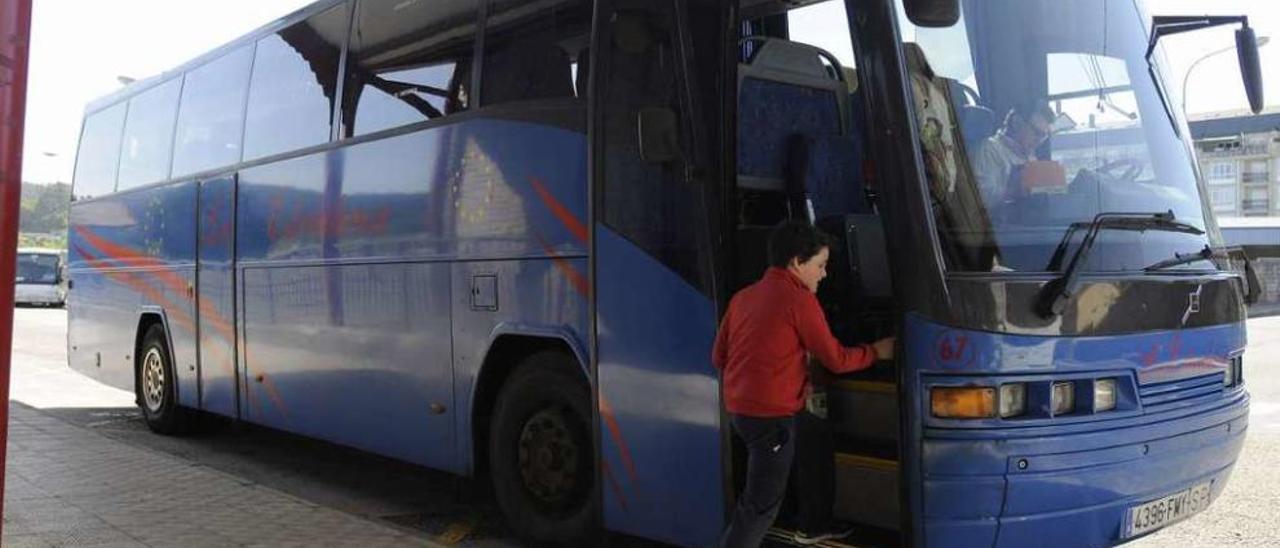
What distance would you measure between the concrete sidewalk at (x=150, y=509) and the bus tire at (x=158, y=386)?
1.76 meters

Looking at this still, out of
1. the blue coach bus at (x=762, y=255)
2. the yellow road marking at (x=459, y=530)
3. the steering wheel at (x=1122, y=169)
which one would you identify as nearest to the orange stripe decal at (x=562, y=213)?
the blue coach bus at (x=762, y=255)

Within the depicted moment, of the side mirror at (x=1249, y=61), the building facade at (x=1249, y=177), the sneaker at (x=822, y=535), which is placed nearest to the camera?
the sneaker at (x=822, y=535)

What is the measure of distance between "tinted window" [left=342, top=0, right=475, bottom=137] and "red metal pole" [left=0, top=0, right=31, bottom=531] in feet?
11.7

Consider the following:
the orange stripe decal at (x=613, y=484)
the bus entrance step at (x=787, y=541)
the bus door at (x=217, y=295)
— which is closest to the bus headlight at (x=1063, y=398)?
the bus entrance step at (x=787, y=541)

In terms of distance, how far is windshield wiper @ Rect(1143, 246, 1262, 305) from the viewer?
4570 mm

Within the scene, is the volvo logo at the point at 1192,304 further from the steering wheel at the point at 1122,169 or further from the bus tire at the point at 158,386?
the bus tire at the point at 158,386

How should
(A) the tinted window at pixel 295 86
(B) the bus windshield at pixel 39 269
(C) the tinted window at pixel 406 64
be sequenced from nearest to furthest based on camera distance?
(C) the tinted window at pixel 406 64 < (A) the tinted window at pixel 295 86 < (B) the bus windshield at pixel 39 269

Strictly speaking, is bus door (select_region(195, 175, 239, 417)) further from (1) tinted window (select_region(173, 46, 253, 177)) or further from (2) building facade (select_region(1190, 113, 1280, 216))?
(2) building facade (select_region(1190, 113, 1280, 216))

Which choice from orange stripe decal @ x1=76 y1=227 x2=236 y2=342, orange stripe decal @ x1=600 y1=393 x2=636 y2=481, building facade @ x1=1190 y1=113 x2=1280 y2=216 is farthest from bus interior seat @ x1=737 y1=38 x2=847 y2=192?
building facade @ x1=1190 y1=113 x2=1280 y2=216

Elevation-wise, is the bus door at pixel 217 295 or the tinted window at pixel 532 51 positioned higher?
the tinted window at pixel 532 51

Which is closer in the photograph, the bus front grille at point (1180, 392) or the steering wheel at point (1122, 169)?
the bus front grille at point (1180, 392)

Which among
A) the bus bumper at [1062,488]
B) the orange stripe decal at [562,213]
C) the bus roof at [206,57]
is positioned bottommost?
the bus bumper at [1062,488]

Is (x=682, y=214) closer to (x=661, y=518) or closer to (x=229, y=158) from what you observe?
(x=661, y=518)

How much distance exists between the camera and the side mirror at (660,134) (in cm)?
475
